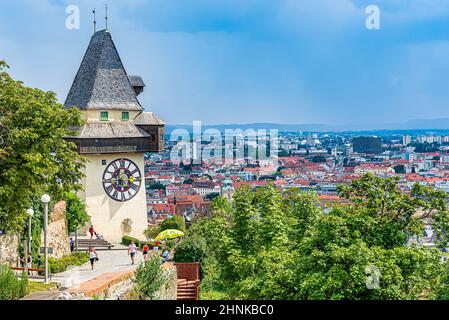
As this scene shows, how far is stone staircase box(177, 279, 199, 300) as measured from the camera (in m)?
18.5

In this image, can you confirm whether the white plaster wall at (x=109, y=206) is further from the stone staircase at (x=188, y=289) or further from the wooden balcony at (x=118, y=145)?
the stone staircase at (x=188, y=289)

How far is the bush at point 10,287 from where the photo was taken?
1196cm

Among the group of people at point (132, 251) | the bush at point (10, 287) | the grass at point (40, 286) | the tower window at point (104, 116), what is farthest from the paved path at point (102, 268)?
the tower window at point (104, 116)

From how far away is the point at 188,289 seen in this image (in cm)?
1902

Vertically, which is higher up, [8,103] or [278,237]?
[8,103]

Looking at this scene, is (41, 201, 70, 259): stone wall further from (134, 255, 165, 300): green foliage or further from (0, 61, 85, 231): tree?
(134, 255, 165, 300): green foliage

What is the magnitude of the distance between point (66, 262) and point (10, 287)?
939 cm

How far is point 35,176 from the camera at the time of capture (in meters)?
16.9

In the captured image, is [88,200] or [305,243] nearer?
[305,243]

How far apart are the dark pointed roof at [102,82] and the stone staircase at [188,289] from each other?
14644mm

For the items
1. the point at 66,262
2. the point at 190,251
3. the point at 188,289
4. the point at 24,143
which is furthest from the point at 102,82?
the point at 24,143
